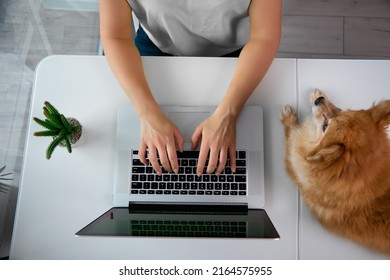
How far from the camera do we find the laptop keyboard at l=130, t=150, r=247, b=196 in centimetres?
83

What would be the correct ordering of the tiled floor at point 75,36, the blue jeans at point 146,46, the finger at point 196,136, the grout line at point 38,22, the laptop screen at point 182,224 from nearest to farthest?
the laptop screen at point 182,224
the finger at point 196,136
the blue jeans at point 146,46
the tiled floor at point 75,36
the grout line at point 38,22

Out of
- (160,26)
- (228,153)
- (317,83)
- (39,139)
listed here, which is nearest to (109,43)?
(160,26)

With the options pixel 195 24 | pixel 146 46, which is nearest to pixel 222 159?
pixel 195 24

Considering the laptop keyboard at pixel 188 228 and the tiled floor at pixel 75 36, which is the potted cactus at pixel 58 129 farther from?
the tiled floor at pixel 75 36

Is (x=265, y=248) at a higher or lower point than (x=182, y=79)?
lower

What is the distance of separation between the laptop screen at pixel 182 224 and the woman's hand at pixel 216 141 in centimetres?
12

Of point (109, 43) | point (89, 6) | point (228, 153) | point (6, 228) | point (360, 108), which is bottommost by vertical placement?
→ point (6, 228)

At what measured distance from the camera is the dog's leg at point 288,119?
0.88 m

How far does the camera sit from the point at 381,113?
834 mm

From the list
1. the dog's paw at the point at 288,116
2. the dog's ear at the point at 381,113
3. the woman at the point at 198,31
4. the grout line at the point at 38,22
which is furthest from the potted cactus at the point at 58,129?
the grout line at the point at 38,22

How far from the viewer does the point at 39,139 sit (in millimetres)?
890

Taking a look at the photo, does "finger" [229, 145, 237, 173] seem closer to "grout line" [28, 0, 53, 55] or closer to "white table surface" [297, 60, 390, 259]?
"white table surface" [297, 60, 390, 259]

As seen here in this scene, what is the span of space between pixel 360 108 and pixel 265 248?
51 cm
